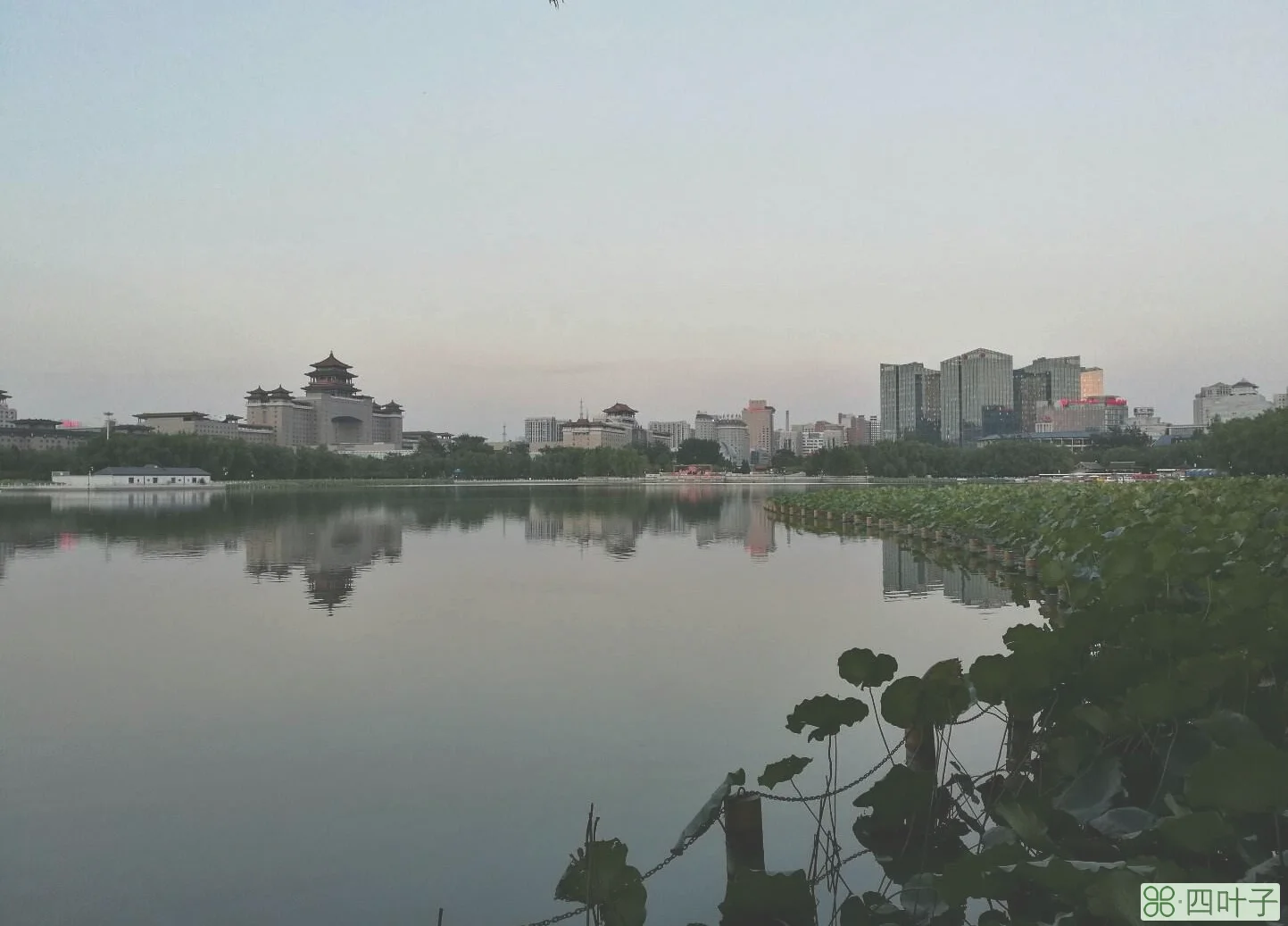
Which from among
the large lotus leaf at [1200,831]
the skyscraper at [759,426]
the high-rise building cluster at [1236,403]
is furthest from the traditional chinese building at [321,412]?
the large lotus leaf at [1200,831]

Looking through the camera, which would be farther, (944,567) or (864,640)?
(944,567)

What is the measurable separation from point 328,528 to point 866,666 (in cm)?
2068

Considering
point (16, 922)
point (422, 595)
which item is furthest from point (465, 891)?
point (422, 595)

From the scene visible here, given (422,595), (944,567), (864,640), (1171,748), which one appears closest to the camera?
(1171,748)

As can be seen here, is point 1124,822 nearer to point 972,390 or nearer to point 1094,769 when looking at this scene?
point 1094,769

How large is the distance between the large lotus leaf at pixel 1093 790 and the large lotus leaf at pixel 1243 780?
83cm

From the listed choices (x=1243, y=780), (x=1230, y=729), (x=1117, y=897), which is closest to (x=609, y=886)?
(x=1117, y=897)

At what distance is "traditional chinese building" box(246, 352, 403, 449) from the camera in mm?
108375

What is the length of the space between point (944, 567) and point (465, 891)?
1091cm

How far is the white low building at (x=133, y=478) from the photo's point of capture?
60.7m

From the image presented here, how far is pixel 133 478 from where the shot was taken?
204ft

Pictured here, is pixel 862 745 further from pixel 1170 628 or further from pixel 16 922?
pixel 16 922

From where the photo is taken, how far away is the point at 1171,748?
2.72 m

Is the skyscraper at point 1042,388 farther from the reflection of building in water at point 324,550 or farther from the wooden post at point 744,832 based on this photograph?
the wooden post at point 744,832
